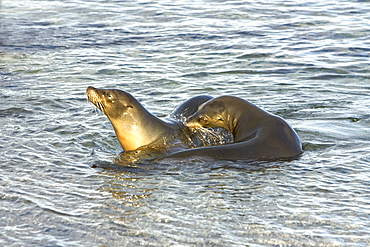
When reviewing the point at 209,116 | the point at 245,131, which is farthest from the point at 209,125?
the point at 245,131

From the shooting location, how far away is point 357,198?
4922 mm

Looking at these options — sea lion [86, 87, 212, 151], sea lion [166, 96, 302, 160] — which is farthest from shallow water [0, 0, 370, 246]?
A: sea lion [86, 87, 212, 151]

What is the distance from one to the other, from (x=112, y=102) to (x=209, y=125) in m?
1.10

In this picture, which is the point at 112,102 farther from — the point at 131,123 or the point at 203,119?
the point at 203,119

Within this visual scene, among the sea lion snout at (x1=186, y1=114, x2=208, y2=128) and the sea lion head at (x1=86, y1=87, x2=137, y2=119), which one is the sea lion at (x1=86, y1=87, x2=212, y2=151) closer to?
the sea lion head at (x1=86, y1=87, x2=137, y2=119)

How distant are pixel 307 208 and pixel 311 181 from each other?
683 mm

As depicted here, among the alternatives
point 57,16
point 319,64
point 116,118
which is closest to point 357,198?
point 116,118

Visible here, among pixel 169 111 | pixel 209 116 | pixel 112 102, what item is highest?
pixel 112 102

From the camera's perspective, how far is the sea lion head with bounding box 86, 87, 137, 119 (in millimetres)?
6535

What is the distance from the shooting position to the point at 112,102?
655 centimetres

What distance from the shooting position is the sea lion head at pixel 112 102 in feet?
21.4

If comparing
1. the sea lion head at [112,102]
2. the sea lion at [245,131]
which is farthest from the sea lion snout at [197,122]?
the sea lion head at [112,102]

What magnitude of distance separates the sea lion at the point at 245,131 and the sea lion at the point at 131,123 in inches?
Result: 15.6

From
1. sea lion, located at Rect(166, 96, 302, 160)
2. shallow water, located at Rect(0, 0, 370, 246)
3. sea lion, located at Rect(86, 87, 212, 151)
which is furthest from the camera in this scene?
sea lion, located at Rect(86, 87, 212, 151)
